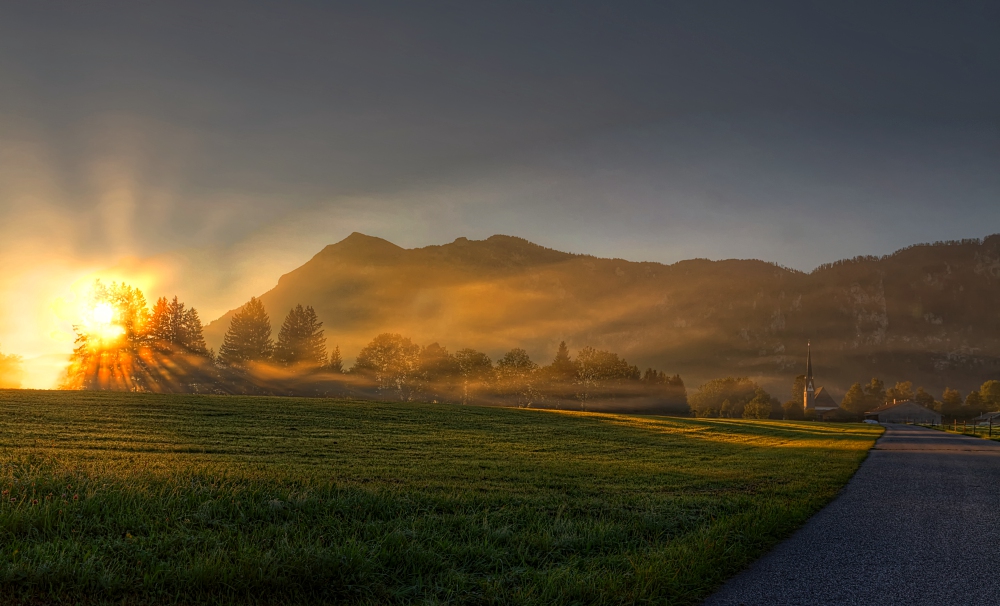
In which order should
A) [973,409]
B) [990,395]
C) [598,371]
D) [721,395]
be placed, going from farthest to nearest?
[990,395] < [973,409] < [721,395] < [598,371]

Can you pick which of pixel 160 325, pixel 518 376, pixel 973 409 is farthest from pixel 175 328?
pixel 973 409

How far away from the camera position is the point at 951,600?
5973 mm

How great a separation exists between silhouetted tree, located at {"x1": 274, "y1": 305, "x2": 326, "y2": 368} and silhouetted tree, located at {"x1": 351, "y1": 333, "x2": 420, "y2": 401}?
939cm

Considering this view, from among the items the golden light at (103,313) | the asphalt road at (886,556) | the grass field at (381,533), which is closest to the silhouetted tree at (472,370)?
the golden light at (103,313)

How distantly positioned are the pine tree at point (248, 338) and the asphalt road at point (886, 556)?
107 meters

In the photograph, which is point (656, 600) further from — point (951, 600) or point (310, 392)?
point (310, 392)

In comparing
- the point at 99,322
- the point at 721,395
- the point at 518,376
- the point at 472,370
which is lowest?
the point at 721,395

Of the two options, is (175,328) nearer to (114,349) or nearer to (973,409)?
(114,349)

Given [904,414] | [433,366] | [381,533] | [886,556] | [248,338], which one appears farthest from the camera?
[904,414]

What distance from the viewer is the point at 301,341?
112 m

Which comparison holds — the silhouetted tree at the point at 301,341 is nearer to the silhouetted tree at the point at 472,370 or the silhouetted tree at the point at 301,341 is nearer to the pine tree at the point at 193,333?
the pine tree at the point at 193,333

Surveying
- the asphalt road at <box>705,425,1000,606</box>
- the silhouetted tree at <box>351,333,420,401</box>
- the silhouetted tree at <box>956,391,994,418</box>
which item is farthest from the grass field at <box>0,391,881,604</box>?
the silhouetted tree at <box>956,391,994,418</box>

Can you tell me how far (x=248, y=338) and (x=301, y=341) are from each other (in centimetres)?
925

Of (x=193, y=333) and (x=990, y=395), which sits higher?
(x=193, y=333)
